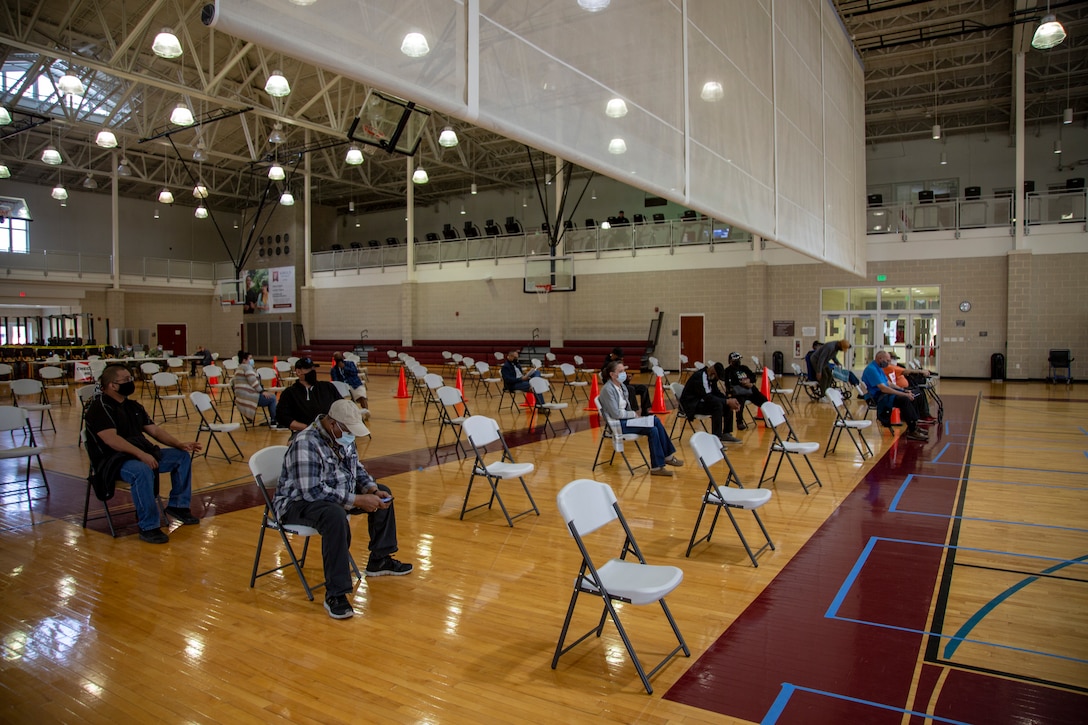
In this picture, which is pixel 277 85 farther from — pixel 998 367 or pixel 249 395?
pixel 998 367

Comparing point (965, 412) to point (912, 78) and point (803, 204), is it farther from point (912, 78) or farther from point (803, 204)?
point (912, 78)

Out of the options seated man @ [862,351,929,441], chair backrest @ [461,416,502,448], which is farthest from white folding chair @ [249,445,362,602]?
seated man @ [862,351,929,441]

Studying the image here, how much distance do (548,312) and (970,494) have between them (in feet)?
59.6

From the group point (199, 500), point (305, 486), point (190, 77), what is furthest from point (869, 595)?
point (190, 77)

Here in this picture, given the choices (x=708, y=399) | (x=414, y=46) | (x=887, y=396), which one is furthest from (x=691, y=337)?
(x=414, y=46)

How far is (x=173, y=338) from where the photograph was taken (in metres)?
31.3

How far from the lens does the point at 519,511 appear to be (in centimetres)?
594

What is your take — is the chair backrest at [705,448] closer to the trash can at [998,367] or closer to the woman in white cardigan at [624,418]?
the woman in white cardigan at [624,418]

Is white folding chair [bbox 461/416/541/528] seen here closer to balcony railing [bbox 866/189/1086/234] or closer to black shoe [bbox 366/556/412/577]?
black shoe [bbox 366/556/412/577]

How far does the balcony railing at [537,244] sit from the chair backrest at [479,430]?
1618cm

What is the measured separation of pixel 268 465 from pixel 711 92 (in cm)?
540

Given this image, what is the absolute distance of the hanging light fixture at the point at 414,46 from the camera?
332 cm

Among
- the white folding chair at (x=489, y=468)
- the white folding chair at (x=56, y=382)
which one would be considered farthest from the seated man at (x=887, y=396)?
the white folding chair at (x=56, y=382)

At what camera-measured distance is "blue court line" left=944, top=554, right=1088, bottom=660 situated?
3.29 metres
